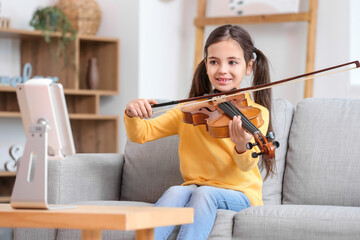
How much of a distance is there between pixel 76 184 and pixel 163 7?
2134mm

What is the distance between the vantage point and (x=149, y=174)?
7.33 ft

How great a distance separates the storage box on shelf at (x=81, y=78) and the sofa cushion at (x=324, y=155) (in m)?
1.80

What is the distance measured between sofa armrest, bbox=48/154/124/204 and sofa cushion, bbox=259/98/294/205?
1.95ft

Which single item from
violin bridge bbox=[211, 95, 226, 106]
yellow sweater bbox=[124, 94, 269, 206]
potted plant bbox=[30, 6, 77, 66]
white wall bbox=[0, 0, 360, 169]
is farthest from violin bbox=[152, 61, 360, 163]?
potted plant bbox=[30, 6, 77, 66]

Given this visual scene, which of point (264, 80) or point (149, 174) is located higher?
point (264, 80)

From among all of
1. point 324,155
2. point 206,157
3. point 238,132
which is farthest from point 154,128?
point 324,155

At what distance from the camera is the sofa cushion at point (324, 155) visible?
202cm

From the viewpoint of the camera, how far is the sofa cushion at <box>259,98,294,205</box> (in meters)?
2.11

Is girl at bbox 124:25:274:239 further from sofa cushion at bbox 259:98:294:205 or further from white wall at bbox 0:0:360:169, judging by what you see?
white wall at bbox 0:0:360:169

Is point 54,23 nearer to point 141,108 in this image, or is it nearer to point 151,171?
point 151,171

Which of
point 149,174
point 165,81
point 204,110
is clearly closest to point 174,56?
point 165,81

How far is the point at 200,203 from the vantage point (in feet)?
5.42

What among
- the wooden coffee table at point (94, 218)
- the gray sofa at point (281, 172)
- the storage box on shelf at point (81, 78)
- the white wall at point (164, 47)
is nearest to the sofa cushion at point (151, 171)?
the gray sofa at point (281, 172)

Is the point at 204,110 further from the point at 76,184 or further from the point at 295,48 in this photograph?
the point at 295,48
